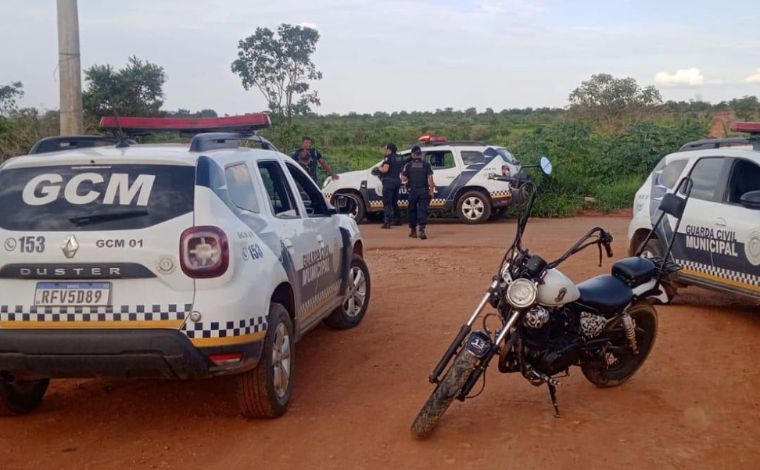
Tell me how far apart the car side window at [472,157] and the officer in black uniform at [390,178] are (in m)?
1.68

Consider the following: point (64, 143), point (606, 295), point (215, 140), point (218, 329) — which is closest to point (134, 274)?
point (218, 329)

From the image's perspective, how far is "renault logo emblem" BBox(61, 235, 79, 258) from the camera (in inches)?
185

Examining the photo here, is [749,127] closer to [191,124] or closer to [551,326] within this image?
[551,326]

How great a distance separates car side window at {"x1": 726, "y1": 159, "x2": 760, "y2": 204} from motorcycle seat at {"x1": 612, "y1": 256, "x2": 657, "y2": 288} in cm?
248

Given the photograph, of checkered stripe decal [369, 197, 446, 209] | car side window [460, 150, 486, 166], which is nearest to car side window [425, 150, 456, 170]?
car side window [460, 150, 486, 166]

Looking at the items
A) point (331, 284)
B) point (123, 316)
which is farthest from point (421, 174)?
point (123, 316)

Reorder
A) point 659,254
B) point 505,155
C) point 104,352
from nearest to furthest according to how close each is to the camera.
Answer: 1. point 104,352
2. point 659,254
3. point 505,155

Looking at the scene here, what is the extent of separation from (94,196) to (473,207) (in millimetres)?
13657

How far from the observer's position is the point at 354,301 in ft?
26.4

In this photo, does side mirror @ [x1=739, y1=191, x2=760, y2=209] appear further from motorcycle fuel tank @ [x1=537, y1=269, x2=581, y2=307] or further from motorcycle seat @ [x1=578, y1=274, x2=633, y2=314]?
motorcycle fuel tank @ [x1=537, y1=269, x2=581, y2=307]

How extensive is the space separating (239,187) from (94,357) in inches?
58.0

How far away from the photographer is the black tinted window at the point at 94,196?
480 cm

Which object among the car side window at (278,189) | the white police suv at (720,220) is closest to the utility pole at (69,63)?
the car side window at (278,189)

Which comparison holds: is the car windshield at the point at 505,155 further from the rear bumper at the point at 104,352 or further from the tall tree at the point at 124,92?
the rear bumper at the point at 104,352
